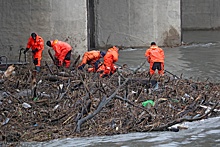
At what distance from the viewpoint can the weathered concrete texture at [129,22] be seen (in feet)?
68.7

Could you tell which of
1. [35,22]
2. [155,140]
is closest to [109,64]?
[35,22]

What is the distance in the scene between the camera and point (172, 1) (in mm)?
21453

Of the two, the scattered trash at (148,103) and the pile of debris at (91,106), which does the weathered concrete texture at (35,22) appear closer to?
the pile of debris at (91,106)

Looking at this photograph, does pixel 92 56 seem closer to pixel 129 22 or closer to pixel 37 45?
pixel 37 45

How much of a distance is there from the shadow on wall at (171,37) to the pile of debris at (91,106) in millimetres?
10688

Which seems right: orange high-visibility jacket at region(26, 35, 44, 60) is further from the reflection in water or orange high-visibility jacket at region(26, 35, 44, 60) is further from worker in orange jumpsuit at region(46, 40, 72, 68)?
the reflection in water

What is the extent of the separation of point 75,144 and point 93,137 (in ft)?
1.43

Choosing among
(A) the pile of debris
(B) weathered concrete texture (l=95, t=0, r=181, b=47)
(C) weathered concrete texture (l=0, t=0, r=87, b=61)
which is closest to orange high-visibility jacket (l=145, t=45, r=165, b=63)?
(A) the pile of debris

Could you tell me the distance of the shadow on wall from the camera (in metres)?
21.4

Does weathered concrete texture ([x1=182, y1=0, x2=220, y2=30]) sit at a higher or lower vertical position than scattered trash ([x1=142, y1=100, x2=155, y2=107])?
higher

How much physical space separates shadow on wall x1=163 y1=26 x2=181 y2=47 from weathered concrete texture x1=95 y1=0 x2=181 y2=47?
222 millimetres

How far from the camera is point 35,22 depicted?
48.7 feet

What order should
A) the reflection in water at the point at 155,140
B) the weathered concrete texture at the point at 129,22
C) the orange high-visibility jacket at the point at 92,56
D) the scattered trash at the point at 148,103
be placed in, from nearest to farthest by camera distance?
the reflection in water at the point at 155,140 < the scattered trash at the point at 148,103 < the orange high-visibility jacket at the point at 92,56 < the weathered concrete texture at the point at 129,22

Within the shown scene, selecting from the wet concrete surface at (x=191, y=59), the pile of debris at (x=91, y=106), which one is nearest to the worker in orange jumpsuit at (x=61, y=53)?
the pile of debris at (x=91, y=106)
